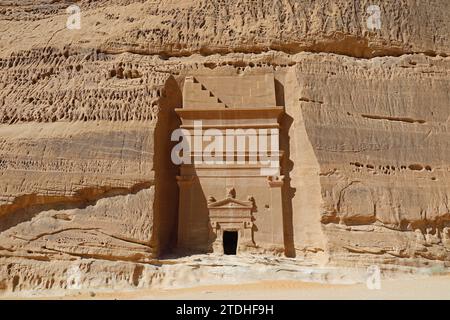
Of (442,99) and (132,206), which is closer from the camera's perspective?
(132,206)

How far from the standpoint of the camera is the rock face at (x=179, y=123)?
41.9 ft

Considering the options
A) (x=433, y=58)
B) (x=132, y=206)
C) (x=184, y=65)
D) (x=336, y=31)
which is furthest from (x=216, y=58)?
(x=433, y=58)

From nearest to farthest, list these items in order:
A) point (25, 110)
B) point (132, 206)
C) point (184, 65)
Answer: point (132, 206), point (25, 110), point (184, 65)

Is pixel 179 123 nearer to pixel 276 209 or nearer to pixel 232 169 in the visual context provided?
→ pixel 232 169

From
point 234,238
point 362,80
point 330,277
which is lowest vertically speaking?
point 330,277

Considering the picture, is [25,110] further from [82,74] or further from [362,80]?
[362,80]

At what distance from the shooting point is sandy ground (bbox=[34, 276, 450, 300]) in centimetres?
941

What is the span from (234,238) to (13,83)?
8.90 meters

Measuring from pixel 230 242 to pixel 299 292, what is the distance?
177 inches

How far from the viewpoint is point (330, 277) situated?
1211 centimetres

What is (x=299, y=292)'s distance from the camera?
10.4 m

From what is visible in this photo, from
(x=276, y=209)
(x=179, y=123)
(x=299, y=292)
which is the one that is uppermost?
(x=179, y=123)

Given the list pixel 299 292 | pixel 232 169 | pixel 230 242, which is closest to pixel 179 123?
pixel 232 169

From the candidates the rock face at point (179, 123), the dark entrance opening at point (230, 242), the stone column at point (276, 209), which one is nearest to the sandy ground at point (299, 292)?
the rock face at point (179, 123)
